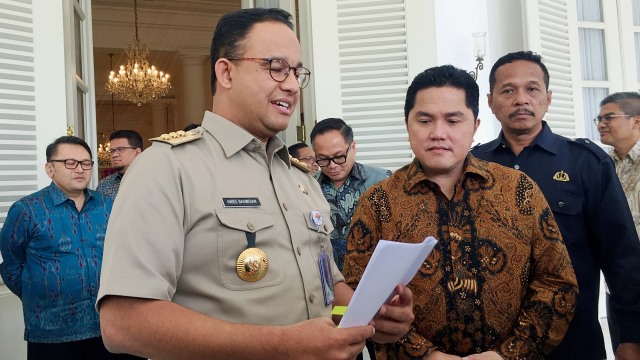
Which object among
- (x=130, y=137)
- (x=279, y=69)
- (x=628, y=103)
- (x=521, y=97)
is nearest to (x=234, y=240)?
(x=279, y=69)

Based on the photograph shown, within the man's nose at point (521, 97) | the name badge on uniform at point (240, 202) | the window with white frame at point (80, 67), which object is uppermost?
the window with white frame at point (80, 67)

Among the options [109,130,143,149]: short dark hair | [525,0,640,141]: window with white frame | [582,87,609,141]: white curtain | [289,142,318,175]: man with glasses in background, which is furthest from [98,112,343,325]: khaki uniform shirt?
[582,87,609,141]: white curtain

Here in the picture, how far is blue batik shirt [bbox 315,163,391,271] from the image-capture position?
2805mm

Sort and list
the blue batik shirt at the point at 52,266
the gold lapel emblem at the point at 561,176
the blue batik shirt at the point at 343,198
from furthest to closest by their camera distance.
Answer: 1. the blue batik shirt at the point at 343,198
2. the blue batik shirt at the point at 52,266
3. the gold lapel emblem at the point at 561,176

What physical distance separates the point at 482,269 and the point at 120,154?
3.14m

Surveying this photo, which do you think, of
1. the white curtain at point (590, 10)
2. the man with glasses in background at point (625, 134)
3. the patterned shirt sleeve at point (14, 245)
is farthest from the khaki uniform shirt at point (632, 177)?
the patterned shirt sleeve at point (14, 245)

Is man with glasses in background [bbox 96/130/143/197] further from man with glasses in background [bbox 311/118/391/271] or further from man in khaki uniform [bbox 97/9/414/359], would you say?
man in khaki uniform [bbox 97/9/414/359]

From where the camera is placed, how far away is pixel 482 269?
1446mm

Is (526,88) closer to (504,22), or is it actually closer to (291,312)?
(291,312)

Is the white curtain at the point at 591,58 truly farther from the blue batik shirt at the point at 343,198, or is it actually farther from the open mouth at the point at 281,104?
the open mouth at the point at 281,104

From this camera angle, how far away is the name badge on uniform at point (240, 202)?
1135 mm

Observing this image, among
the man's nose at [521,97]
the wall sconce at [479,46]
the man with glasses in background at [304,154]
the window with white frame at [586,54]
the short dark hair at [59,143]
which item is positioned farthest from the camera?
the window with white frame at [586,54]

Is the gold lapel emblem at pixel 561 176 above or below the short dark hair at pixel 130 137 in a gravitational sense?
below

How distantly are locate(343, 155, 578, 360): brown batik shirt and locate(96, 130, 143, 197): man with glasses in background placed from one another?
2854 mm
